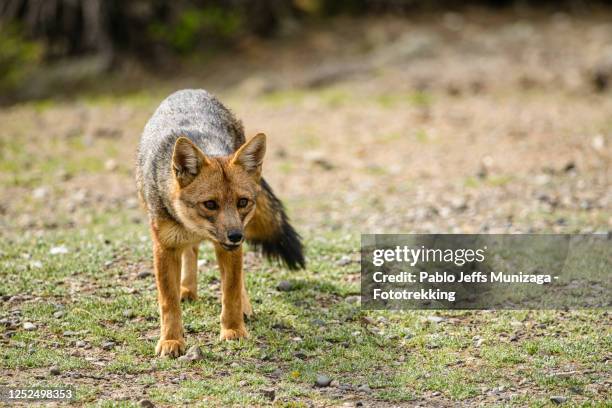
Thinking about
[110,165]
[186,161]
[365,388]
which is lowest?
[365,388]

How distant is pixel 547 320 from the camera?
643 cm

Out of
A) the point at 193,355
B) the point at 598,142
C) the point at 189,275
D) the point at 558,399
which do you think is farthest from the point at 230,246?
the point at 598,142

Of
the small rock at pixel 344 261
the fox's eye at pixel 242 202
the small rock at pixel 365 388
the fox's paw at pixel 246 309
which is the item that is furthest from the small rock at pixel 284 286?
the small rock at pixel 365 388

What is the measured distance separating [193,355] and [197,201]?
0.98 meters

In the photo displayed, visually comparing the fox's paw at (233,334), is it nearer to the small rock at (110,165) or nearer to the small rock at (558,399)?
the small rock at (558,399)

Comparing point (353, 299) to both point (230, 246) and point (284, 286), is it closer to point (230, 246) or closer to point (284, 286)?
point (284, 286)

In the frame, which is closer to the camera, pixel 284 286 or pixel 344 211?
pixel 284 286

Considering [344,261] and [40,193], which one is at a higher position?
[40,193]

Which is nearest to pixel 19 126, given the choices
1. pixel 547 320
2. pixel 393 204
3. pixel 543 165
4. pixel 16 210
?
pixel 16 210

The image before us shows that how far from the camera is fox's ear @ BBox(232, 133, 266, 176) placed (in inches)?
224

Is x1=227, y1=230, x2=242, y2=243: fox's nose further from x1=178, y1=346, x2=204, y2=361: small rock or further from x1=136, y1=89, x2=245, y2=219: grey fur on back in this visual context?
x1=178, y1=346, x2=204, y2=361: small rock

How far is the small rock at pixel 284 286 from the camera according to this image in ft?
22.9

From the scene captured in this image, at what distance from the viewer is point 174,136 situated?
240 inches

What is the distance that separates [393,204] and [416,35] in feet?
26.8
